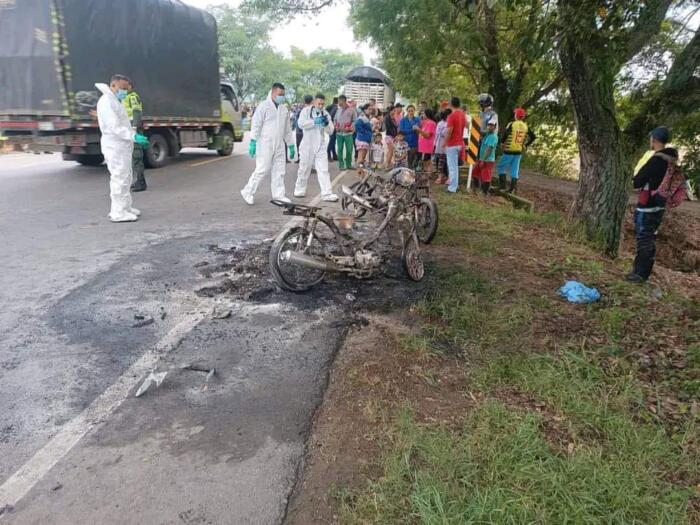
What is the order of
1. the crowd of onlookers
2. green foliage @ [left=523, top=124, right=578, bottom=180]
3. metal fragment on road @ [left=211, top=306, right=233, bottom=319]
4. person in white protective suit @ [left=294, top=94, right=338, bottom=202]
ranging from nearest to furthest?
metal fragment on road @ [left=211, top=306, right=233, bottom=319] → person in white protective suit @ [left=294, top=94, right=338, bottom=202] → the crowd of onlookers → green foliage @ [left=523, top=124, right=578, bottom=180]

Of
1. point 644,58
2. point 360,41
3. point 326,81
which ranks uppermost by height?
point 326,81

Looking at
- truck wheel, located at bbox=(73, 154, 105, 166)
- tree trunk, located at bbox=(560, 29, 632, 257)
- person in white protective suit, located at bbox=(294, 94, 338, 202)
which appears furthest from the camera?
truck wheel, located at bbox=(73, 154, 105, 166)

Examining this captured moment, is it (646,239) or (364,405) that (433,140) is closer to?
(646,239)

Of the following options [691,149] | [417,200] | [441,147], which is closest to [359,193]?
[417,200]

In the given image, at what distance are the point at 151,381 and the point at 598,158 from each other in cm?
651

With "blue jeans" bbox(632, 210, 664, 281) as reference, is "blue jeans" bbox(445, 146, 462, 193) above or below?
above

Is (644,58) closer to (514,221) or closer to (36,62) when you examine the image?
(514,221)

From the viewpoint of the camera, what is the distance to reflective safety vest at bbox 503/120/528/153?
9.38m

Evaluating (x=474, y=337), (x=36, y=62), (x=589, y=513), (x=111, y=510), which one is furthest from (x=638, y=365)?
(x=36, y=62)

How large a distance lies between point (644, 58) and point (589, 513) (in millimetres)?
12728

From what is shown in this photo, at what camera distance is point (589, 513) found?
2.10 metres

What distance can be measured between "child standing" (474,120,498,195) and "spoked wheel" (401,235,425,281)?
214 inches

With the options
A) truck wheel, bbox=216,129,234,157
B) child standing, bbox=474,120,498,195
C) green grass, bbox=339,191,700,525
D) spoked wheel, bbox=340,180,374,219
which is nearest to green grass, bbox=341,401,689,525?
green grass, bbox=339,191,700,525

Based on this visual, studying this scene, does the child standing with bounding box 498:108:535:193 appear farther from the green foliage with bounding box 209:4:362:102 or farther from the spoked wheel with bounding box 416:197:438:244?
the green foliage with bounding box 209:4:362:102
